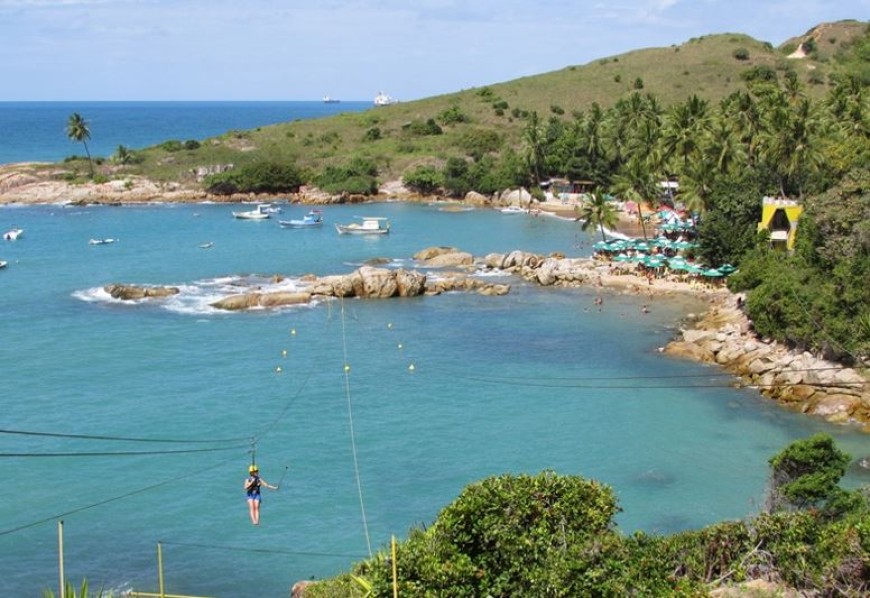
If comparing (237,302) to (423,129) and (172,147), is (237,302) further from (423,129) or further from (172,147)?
(423,129)

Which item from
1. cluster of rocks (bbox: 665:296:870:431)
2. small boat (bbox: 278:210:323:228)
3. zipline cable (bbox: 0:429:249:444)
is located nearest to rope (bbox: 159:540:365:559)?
zipline cable (bbox: 0:429:249:444)

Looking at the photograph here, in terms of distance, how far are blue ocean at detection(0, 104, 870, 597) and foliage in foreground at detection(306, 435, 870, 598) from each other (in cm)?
982

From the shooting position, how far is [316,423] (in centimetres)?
4103

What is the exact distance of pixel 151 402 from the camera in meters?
43.5

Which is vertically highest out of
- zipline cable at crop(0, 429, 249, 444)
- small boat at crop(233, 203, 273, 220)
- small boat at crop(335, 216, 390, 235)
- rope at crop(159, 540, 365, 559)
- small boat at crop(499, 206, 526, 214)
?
small boat at crop(499, 206, 526, 214)

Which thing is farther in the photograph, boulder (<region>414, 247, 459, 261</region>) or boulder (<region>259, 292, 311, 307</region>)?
boulder (<region>414, 247, 459, 261</region>)

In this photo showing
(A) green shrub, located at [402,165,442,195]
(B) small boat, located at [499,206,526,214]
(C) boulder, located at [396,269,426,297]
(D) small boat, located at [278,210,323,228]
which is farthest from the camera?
(A) green shrub, located at [402,165,442,195]

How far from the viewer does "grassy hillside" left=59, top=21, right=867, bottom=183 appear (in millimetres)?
122438

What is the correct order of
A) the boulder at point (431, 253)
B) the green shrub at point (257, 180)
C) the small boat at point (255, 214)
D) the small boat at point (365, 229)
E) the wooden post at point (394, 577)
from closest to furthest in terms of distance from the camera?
the wooden post at point (394, 577) < the boulder at point (431, 253) < the small boat at point (365, 229) < the small boat at point (255, 214) < the green shrub at point (257, 180)

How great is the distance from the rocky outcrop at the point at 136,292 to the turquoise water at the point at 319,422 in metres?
1.59

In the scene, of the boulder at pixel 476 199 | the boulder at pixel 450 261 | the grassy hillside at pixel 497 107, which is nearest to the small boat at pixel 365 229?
the boulder at pixel 450 261

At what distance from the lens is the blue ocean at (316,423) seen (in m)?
31.5

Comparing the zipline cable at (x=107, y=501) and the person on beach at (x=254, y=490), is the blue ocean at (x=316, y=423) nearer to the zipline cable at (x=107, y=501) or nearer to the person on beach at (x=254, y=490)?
the zipline cable at (x=107, y=501)

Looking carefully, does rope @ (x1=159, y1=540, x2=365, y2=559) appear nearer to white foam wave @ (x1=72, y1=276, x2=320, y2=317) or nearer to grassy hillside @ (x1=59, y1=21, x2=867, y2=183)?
white foam wave @ (x1=72, y1=276, x2=320, y2=317)
